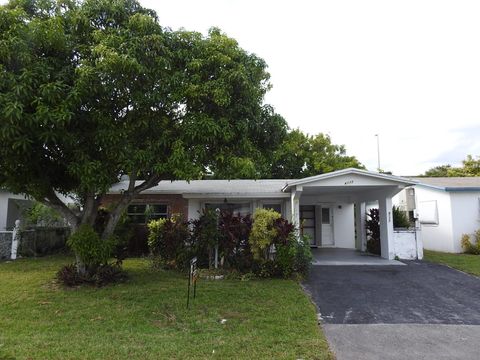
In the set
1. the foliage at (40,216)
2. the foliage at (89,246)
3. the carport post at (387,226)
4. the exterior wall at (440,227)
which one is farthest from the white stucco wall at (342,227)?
the foliage at (40,216)

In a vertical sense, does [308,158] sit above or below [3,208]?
above

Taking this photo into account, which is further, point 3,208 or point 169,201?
point 3,208

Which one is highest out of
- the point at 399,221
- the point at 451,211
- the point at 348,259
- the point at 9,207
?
the point at 9,207

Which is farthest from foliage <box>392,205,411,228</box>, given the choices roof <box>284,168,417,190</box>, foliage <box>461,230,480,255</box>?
foliage <box>461,230,480,255</box>

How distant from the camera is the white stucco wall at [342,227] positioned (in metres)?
18.7

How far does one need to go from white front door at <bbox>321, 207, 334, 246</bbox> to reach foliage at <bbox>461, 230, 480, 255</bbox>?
5.67 meters

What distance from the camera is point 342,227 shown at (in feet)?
61.6

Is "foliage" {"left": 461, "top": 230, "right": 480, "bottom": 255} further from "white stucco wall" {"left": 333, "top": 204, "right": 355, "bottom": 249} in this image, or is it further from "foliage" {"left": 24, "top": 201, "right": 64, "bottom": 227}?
"foliage" {"left": 24, "top": 201, "right": 64, "bottom": 227}

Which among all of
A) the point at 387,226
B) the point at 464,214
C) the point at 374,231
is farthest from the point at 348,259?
the point at 464,214

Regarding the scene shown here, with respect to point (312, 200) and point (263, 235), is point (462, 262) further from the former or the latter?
point (263, 235)

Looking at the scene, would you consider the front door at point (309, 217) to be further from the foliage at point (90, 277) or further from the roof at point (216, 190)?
the foliage at point (90, 277)

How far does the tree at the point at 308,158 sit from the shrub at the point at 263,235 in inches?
788

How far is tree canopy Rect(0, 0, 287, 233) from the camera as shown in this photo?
665cm

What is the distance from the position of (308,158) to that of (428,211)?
1370 cm
